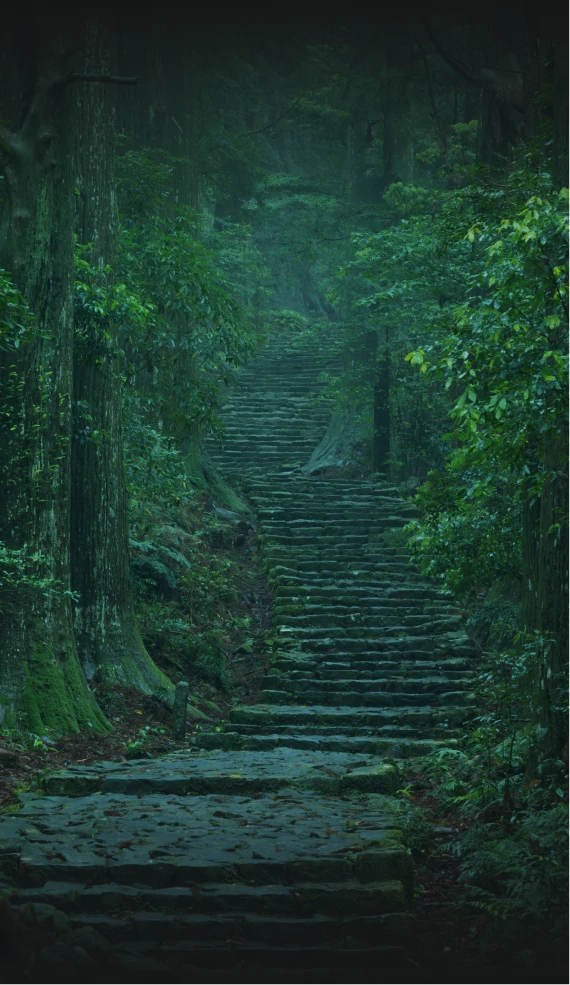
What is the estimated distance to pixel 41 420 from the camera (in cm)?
795

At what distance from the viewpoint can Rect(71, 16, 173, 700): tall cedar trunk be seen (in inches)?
369

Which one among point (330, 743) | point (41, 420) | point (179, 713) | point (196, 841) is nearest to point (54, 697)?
point (179, 713)

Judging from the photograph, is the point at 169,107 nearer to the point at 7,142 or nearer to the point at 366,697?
the point at 7,142

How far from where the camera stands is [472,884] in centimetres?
511

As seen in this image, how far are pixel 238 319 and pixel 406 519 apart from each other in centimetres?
450

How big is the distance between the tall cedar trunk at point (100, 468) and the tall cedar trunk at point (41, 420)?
0.98 m

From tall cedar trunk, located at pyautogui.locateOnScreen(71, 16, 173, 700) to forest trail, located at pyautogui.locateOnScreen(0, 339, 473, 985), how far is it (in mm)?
1366

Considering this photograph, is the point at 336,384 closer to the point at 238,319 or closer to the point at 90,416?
the point at 238,319

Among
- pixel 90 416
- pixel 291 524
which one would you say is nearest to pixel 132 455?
pixel 90 416

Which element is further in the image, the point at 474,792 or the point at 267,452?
the point at 267,452

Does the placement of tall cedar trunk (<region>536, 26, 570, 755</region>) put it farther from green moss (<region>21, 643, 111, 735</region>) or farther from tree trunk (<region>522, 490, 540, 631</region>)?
green moss (<region>21, 643, 111, 735</region>)

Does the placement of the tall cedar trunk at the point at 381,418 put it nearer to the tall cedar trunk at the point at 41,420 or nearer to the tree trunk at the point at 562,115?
the tall cedar trunk at the point at 41,420

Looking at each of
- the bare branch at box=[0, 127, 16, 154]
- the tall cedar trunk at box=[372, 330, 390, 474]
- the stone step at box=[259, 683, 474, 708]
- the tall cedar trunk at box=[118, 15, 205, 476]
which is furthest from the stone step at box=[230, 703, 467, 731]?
the tall cedar trunk at box=[372, 330, 390, 474]

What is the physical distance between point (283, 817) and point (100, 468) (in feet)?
15.8
